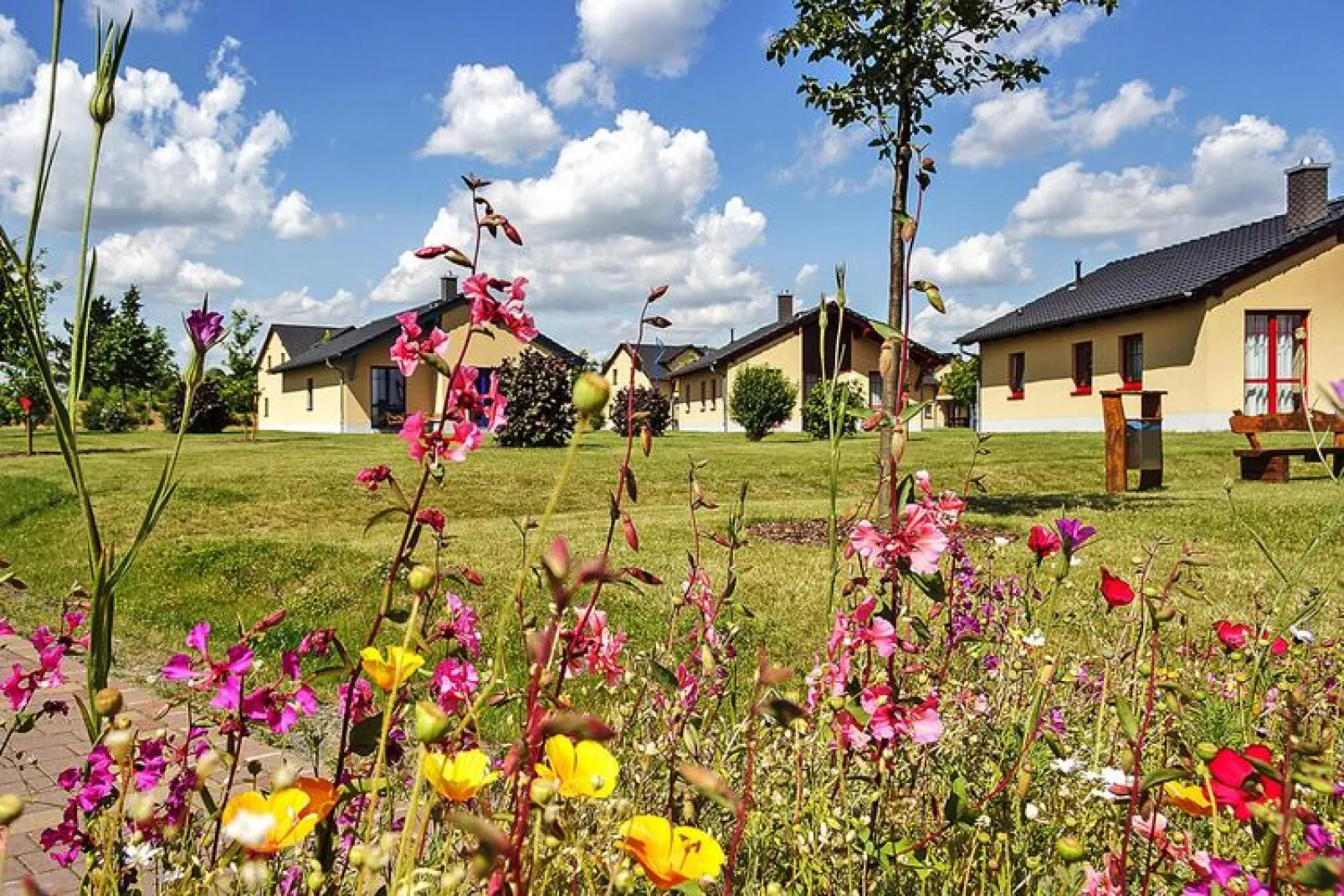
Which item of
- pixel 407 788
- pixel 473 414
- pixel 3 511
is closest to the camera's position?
pixel 473 414

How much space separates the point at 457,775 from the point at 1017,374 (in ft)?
92.3

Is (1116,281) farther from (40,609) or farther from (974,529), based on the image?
(40,609)

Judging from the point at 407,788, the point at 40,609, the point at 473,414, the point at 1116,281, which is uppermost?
the point at 1116,281

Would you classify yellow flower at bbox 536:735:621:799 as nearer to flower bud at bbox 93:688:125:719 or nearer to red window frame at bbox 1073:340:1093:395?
flower bud at bbox 93:688:125:719

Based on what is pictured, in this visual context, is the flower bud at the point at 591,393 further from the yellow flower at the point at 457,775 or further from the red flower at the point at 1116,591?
the red flower at the point at 1116,591

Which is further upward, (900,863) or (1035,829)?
(900,863)

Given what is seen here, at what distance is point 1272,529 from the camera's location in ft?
23.9

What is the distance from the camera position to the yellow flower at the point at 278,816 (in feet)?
2.24

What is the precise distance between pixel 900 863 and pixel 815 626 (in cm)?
315

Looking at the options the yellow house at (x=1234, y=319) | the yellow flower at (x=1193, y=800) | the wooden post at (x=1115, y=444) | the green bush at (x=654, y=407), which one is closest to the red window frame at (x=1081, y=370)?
the yellow house at (x=1234, y=319)

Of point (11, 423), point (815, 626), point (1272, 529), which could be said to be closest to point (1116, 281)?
point (1272, 529)

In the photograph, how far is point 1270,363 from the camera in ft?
66.3

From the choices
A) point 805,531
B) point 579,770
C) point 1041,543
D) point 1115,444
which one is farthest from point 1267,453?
point 579,770

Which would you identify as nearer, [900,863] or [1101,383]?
[900,863]
